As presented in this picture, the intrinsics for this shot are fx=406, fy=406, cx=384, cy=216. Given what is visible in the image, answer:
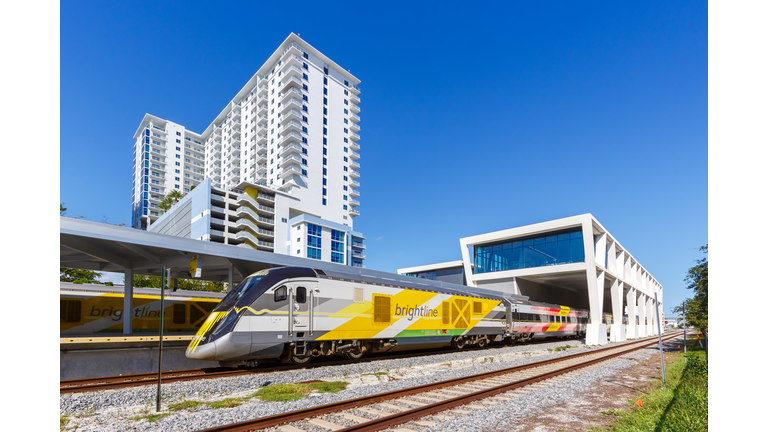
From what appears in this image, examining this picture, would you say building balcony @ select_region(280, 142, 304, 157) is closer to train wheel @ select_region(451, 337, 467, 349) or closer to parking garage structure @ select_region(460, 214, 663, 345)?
parking garage structure @ select_region(460, 214, 663, 345)

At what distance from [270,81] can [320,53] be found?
13.6m

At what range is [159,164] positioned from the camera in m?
120

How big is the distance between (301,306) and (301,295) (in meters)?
0.41

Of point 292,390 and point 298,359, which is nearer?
point 292,390

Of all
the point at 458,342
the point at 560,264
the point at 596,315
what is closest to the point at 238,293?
the point at 458,342

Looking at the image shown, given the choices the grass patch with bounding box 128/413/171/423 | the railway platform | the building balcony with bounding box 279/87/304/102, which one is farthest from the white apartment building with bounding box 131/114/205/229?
the grass patch with bounding box 128/413/171/423

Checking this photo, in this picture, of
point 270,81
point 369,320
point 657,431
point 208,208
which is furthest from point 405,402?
point 270,81

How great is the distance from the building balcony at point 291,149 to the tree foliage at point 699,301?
7356cm

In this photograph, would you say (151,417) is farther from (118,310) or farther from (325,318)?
(118,310)

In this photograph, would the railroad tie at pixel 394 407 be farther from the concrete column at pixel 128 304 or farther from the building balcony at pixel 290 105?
the building balcony at pixel 290 105

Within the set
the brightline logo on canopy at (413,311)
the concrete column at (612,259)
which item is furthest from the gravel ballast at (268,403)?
the concrete column at (612,259)

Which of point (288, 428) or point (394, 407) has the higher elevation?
point (288, 428)

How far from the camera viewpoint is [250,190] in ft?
258

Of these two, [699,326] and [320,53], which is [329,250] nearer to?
[320,53]
